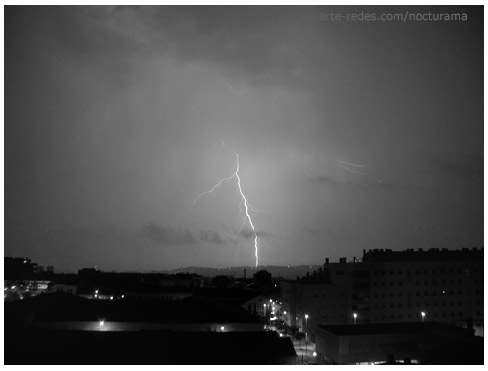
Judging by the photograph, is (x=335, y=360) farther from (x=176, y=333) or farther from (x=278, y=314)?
(x=278, y=314)

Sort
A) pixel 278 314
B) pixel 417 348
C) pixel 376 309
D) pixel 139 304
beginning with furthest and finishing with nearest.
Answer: pixel 278 314 < pixel 376 309 < pixel 139 304 < pixel 417 348

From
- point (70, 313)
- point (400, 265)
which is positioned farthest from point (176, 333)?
point (400, 265)

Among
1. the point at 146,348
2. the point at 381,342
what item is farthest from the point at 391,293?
the point at 146,348

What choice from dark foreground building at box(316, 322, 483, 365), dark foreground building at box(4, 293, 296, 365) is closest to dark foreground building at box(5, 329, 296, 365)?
dark foreground building at box(4, 293, 296, 365)


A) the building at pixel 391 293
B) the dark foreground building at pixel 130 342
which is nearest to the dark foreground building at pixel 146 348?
the dark foreground building at pixel 130 342

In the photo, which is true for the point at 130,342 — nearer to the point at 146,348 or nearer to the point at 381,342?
the point at 146,348
